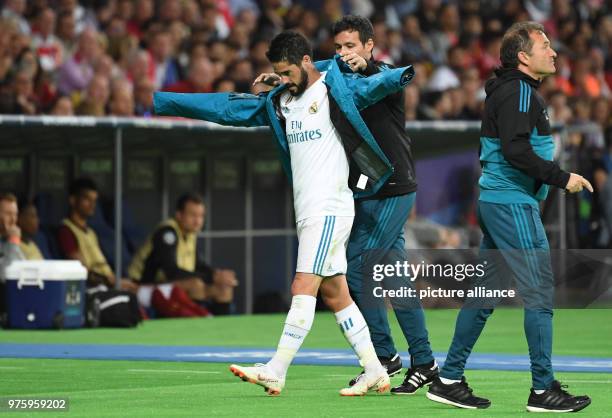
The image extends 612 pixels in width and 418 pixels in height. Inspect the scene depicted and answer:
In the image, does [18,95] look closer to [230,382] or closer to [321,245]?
[230,382]

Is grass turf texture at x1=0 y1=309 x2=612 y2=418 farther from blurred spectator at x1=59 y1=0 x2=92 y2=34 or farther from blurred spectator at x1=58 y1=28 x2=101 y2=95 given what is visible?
blurred spectator at x1=59 y1=0 x2=92 y2=34

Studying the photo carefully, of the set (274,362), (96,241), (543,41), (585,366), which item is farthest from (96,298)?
(543,41)

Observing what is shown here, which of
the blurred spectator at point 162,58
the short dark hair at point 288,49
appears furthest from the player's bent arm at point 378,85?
the blurred spectator at point 162,58

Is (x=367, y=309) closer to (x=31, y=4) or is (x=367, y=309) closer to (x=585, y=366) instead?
(x=585, y=366)

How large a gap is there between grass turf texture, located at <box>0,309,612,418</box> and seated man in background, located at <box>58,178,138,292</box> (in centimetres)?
173

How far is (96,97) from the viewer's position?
61.0ft

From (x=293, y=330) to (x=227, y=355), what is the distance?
3.93 meters

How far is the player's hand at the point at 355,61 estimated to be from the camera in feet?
33.0

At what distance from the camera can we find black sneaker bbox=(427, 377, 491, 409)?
9.27m

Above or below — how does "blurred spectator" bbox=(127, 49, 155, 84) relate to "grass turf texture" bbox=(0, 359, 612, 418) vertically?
above

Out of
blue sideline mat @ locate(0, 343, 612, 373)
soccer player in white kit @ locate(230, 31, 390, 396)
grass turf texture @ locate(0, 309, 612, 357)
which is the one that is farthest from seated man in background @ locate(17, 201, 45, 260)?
soccer player in white kit @ locate(230, 31, 390, 396)

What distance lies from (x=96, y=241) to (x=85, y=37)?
2644mm

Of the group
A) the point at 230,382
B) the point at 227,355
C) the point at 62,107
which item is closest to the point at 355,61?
the point at 230,382

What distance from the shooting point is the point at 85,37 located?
64.8 ft
